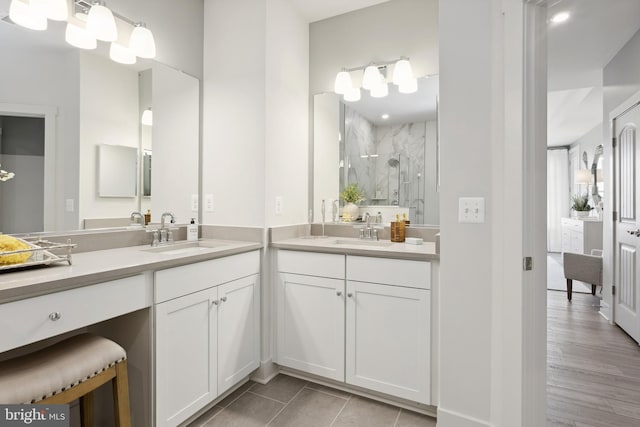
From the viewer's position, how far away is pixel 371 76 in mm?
2482

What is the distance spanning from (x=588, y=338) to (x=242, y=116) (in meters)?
3.48

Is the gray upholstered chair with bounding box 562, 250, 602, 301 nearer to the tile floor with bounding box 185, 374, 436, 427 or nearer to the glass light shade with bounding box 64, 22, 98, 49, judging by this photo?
the tile floor with bounding box 185, 374, 436, 427

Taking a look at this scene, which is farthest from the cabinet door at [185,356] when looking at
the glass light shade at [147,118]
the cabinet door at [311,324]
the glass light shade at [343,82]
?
the glass light shade at [343,82]

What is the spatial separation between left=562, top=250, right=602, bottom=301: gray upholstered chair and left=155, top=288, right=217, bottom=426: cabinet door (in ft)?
13.4

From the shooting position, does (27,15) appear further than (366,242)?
No

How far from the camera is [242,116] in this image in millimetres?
2342

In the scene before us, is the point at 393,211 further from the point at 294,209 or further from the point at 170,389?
the point at 170,389

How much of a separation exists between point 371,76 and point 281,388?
2236 millimetres

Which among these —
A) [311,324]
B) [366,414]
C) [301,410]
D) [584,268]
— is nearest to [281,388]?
[301,410]

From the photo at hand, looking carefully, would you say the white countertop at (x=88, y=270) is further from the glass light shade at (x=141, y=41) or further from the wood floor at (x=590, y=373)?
the wood floor at (x=590, y=373)

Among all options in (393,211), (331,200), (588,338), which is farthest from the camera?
(588,338)

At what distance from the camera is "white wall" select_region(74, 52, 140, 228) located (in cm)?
181

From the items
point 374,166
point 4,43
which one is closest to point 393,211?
point 374,166

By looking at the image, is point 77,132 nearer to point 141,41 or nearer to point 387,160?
point 141,41
